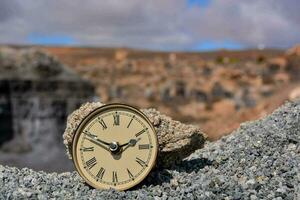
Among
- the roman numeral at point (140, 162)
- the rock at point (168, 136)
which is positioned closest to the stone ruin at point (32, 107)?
the rock at point (168, 136)

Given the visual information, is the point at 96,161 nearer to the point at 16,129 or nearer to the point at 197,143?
the point at 197,143

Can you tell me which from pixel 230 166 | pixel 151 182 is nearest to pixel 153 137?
pixel 151 182

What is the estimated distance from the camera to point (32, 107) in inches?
545

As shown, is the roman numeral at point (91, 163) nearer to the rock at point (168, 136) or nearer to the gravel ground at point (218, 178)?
the gravel ground at point (218, 178)

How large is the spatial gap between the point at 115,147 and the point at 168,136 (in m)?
0.52

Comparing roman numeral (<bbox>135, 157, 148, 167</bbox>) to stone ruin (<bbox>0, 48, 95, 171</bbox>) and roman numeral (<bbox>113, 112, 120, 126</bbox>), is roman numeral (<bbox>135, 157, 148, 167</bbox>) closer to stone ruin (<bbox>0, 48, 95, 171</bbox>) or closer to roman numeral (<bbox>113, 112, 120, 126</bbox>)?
roman numeral (<bbox>113, 112, 120, 126</bbox>)

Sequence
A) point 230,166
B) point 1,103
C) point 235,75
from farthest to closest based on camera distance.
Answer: point 235,75
point 1,103
point 230,166

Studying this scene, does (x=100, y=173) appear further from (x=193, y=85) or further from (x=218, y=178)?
(x=193, y=85)

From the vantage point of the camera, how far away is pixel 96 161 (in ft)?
16.8

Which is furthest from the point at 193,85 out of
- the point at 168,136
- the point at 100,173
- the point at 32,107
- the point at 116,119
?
the point at 100,173

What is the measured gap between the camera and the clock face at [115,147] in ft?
16.6

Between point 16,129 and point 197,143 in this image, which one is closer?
point 197,143

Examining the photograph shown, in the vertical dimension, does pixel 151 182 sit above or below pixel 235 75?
above

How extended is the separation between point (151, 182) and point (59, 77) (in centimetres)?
920
